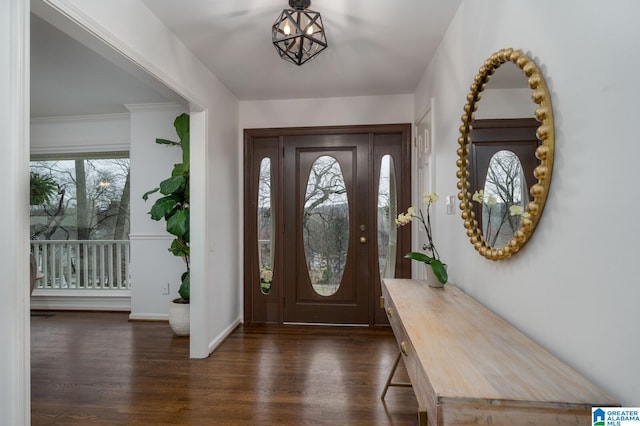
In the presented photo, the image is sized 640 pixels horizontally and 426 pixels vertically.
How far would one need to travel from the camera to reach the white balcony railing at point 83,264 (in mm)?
4695

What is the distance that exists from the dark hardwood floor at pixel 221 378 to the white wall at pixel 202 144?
403 mm

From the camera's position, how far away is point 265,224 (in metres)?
4.06

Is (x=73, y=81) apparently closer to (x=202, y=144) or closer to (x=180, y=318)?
(x=202, y=144)

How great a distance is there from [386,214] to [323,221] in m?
0.74

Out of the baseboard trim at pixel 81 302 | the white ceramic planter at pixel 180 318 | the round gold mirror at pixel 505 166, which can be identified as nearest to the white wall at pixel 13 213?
the round gold mirror at pixel 505 166

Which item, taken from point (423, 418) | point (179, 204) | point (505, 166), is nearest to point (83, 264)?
point (179, 204)

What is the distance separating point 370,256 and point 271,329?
1397 millimetres

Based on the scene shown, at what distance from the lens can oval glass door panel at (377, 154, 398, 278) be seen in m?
3.89

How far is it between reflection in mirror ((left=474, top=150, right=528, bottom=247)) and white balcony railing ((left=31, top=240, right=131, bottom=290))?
4.67 m

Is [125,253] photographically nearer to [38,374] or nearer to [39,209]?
[39,209]

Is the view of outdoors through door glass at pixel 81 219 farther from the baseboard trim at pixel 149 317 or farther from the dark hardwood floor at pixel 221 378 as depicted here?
the dark hardwood floor at pixel 221 378

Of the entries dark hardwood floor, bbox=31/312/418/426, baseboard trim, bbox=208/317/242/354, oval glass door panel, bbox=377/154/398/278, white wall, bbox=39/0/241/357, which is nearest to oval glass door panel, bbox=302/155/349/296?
oval glass door panel, bbox=377/154/398/278

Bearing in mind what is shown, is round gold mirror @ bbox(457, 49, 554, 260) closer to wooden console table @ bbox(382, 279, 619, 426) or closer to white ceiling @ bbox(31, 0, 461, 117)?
wooden console table @ bbox(382, 279, 619, 426)

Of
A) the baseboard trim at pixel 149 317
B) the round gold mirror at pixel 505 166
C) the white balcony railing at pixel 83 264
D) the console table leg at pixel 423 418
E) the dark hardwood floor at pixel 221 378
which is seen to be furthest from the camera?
the white balcony railing at pixel 83 264
